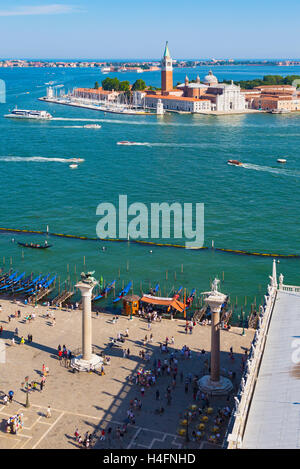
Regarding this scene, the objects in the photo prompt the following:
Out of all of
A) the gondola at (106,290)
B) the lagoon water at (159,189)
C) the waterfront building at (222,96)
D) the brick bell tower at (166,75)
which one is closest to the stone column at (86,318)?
the gondola at (106,290)

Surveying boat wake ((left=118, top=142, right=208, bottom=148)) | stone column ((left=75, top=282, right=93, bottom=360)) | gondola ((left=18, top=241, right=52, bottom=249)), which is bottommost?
gondola ((left=18, top=241, right=52, bottom=249))

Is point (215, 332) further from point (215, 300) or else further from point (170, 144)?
point (170, 144)

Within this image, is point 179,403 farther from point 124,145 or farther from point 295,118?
point 295,118

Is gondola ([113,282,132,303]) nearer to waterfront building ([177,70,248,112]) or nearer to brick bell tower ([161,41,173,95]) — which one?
waterfront building ([177,70,248,112])

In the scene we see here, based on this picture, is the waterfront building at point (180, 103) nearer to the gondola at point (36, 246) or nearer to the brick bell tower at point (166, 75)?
the brick bell tower at point (166, 75)

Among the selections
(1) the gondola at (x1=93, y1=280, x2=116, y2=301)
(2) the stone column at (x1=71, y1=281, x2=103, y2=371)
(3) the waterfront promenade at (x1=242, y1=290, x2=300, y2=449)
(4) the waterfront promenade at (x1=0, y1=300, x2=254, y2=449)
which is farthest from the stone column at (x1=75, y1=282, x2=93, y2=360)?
(1) the gondola at (x1=93, y1=280, x2=116, y2=301)

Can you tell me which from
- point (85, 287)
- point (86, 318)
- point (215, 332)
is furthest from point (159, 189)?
point (215, 332)

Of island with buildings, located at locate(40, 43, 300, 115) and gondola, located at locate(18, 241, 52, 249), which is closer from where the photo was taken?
gondola, located at locate(18, 241, 52, 249)
